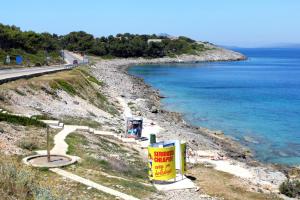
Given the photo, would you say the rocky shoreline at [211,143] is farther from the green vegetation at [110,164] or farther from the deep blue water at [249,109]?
the green vegetation at [110,164]

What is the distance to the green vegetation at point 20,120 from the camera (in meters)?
27.0

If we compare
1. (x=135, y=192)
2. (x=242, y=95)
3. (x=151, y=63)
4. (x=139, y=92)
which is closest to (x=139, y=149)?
(x=135, y=192)

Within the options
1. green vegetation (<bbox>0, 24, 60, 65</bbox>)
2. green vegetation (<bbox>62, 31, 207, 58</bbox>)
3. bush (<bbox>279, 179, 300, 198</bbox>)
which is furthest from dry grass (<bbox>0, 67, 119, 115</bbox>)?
green vegetation (<bbox>62, 31, 207, 58</bbox>)

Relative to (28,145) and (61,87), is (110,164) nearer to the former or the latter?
(28,145)

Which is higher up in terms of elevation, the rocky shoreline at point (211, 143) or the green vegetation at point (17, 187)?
the green vegetation at point (17, 187)

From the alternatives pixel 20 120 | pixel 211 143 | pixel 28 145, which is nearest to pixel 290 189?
pixel 28 145

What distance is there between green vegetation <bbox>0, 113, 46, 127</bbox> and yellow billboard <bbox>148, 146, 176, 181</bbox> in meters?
9.50

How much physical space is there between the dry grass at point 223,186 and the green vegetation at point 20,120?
9596 millimetres

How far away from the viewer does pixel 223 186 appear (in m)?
22.7

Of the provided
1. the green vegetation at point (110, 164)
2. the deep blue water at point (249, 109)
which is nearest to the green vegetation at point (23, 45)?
the deep blue water at point (249, 109)

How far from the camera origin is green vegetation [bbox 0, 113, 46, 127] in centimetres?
2695

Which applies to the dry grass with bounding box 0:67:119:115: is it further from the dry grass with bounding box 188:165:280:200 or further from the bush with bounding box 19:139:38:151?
the dry grass with bounding box 188:165:280:200

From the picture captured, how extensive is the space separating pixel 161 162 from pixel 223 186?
3.51m

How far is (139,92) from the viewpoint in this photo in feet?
257
